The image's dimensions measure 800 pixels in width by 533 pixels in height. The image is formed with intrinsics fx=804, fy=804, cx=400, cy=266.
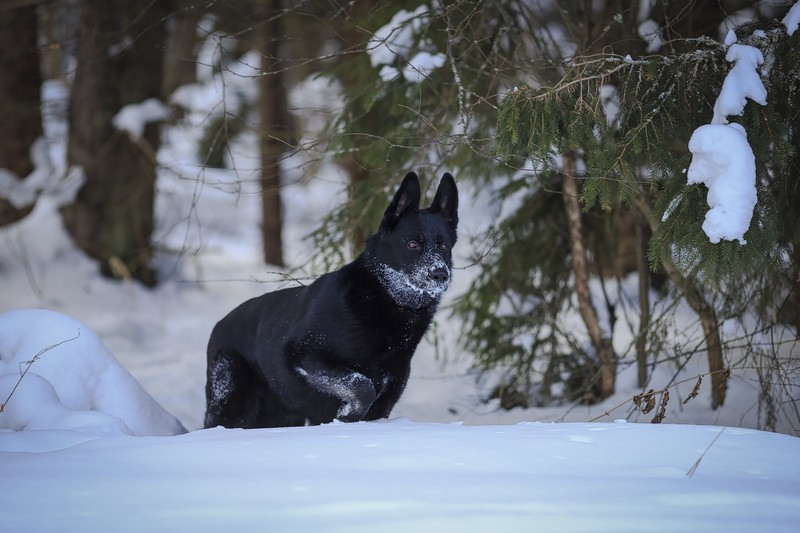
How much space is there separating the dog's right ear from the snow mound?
1.91 m

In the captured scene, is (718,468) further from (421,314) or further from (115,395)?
(115,395)

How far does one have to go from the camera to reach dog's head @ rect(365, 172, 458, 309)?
204 inches

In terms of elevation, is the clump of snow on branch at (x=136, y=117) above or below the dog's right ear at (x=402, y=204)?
above

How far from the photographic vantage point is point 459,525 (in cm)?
255

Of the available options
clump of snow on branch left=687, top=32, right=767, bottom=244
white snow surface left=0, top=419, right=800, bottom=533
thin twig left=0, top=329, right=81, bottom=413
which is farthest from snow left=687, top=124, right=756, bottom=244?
thin twig left=0, top=329, right=81, bottom=413

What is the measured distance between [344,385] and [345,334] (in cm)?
32

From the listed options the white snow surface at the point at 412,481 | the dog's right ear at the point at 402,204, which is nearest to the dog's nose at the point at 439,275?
the dog's right ear at the point at 402,204

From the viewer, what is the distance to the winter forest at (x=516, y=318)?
279 cm

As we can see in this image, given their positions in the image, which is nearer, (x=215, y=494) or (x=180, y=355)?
(x=215, y=494)

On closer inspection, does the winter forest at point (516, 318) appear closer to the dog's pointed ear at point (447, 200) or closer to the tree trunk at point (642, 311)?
the tree trunk at point (642, 311)

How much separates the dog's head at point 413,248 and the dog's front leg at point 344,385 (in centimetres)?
59

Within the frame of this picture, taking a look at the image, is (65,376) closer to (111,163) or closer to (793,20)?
(793,20)

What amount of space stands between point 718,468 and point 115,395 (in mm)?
3386

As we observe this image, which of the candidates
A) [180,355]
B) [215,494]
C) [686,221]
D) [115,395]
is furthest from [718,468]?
[180,355]
